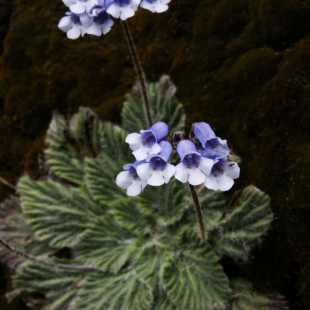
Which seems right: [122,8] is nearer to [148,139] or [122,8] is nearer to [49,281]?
[148,139]

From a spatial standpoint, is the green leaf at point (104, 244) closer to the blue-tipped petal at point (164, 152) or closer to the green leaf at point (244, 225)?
the green leaf at point (244, 225)

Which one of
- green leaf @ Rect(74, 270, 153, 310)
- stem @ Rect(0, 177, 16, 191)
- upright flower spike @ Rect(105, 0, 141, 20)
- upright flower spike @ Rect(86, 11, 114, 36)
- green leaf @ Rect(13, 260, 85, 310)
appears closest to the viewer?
upright flower spike @ Rect(105, 0, 141, 20)

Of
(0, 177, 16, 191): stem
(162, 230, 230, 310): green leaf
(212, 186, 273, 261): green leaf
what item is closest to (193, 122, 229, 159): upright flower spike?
(212, 186, 273, 261): green leaf

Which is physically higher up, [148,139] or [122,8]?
[122,8]

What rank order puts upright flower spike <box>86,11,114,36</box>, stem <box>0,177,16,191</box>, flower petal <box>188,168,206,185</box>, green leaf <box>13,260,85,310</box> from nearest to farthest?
1. flower petal <box>188,168,206,185</box>
2. upright flower spike <box>86,11,114,36</box>
3. green leaf <box>13,260,85,310</box>
4. stem <box>0,177,16,191</box>

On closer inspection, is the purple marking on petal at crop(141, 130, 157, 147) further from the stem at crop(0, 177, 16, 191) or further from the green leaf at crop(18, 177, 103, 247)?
the stem at crop(0, 177, 16, 191)

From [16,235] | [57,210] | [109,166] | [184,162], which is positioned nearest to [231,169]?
[184,162]
